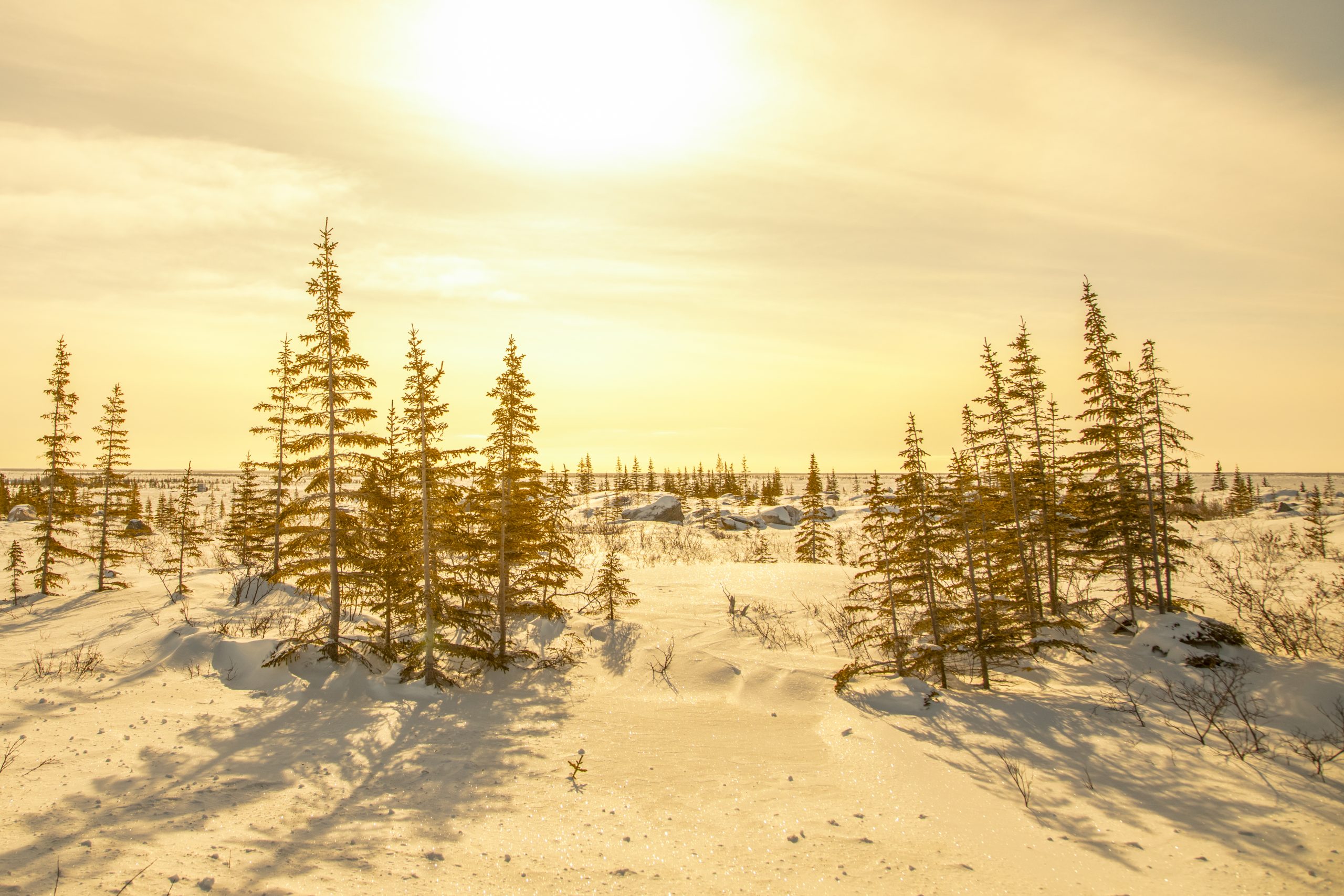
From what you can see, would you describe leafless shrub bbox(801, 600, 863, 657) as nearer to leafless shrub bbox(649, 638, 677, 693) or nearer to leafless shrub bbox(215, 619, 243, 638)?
leafless shrub bbox(649, 638, 677, 693)

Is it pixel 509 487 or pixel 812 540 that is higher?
pixel 509 487

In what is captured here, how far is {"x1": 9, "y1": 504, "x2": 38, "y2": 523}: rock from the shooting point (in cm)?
5512

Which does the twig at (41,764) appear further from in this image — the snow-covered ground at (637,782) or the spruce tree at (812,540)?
the spruce tree at (812,540)

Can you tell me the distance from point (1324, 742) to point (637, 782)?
510 inches

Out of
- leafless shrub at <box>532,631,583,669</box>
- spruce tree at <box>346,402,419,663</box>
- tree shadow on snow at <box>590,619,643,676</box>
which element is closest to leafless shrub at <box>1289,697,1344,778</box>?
tree shadow on snow at <box>590,619,643,676</box>

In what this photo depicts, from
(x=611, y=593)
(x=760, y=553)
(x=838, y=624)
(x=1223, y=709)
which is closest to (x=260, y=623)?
(x=611, y=593)

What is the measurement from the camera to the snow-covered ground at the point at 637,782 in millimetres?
6652

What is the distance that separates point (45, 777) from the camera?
795cm

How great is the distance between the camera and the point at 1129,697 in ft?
45.1

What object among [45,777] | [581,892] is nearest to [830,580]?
[581,892]

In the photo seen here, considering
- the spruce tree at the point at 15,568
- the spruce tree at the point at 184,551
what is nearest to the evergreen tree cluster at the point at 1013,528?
the spruce tree at the point at 184,551

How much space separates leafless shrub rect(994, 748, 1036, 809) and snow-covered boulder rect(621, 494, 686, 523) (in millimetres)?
52727

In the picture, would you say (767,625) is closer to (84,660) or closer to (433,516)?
(433,516)

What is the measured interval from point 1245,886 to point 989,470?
14840mm
